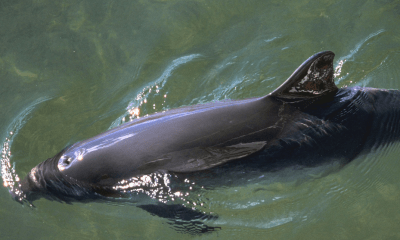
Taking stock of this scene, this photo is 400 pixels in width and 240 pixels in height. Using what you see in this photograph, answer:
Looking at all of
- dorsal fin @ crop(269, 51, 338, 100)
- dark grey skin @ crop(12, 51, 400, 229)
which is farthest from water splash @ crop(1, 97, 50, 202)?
dorsal fin @ crop(269, 51, 338, 100)

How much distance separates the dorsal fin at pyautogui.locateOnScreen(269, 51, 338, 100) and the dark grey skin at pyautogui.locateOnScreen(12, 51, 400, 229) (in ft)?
0.04

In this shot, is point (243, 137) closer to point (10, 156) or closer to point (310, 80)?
point (310, 80)

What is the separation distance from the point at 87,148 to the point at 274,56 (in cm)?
A: 388

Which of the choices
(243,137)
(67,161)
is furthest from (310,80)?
(67,161)

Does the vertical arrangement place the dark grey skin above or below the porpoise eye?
below

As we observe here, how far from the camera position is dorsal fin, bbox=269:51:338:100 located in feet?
14.7

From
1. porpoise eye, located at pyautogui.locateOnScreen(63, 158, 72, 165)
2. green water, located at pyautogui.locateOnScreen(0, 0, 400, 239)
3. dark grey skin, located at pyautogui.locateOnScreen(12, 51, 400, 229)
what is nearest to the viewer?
dark grey skin, located at pyautogui.locateOnScreen(12, 51, 400, 229)

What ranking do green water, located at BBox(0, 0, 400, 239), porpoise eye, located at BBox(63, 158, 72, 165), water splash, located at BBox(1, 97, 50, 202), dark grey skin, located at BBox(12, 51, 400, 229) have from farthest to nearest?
water splash, located at BBox(1, 97, 50, 202) < green water, located at BBox(0, 0, 400, 239) < porpoise eye, located at BBox(63, 158, 72, 165) < dark grey skin, located at BBox(12, 51, 400, 229)

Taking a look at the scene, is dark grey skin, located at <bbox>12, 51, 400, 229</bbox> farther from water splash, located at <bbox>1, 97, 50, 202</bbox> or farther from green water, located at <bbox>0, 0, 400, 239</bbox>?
water splash, located at <bbox>1, 97, 50, 202</bbox>

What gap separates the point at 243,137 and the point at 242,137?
0.01 meters

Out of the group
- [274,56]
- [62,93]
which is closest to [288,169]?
[274,56]

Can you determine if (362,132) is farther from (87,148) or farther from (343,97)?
(87,148)

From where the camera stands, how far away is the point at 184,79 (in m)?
6.93

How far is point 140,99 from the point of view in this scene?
6.66 metres
